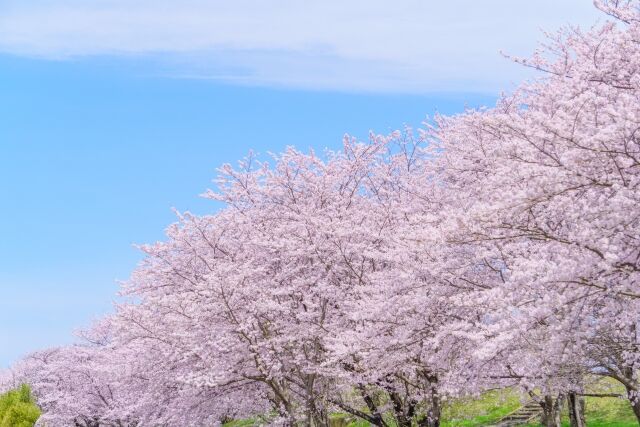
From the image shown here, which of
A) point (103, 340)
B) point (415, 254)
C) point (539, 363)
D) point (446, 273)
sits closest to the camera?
point (539, 363)

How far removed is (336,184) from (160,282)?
6206 millimetres

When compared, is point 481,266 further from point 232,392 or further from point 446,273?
point 232,392

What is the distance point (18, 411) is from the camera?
104ft

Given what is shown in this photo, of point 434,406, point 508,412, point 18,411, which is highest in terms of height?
point 18,411

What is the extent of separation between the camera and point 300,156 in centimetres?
1862

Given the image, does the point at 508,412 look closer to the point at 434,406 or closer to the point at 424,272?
the point at 434,406

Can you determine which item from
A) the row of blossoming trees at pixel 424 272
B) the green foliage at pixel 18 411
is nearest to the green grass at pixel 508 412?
the row of blossoming trees at pixel 424 272

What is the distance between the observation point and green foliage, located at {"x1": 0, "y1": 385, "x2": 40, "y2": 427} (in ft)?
103

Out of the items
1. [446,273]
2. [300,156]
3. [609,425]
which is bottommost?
[609,425]

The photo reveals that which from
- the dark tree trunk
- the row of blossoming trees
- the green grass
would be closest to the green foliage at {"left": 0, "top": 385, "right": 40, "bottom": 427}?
the row of blossoming trees

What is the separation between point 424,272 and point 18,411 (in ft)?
86.5

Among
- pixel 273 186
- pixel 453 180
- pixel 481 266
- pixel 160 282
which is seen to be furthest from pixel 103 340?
pixel 481 266

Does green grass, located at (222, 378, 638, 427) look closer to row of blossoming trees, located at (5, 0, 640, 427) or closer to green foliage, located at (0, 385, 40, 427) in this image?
row of blossoming trees, located at (5, 0, 640, 427)

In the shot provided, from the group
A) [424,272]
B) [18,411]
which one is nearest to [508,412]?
[424,272]
